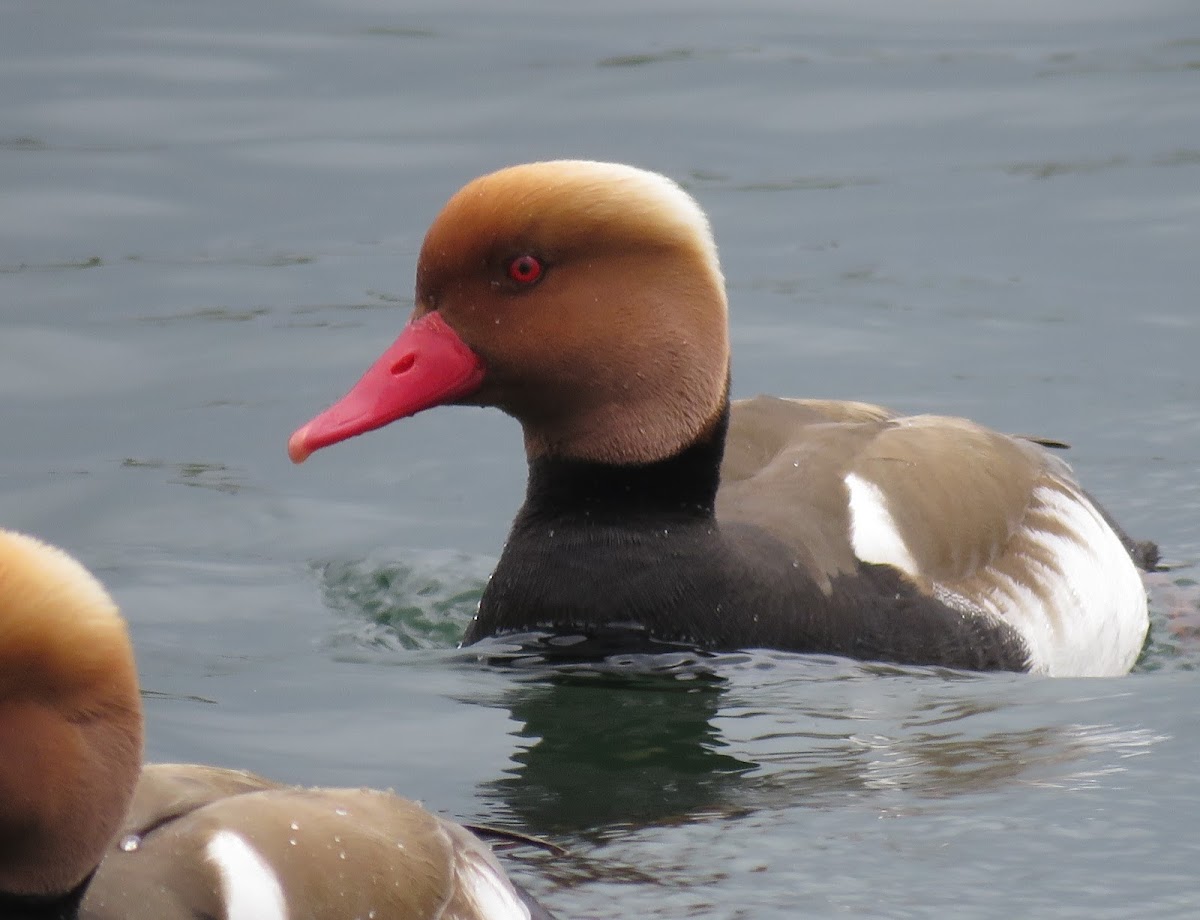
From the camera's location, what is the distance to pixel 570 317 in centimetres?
623

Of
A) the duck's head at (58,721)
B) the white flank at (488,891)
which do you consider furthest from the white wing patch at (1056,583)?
the duck's head at (58,721)

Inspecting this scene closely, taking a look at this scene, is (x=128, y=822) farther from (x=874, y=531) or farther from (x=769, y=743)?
(x=874, y=531)

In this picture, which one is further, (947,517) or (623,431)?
(947,517)

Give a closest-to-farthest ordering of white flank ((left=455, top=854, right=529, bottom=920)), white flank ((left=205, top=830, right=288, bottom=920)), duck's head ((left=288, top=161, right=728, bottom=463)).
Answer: white flank ((left=205, top=830, right=288, bottom=920)), white flank ((left=455, top=854, right=529, bottom=920)), duck's head ((left=288, top=161, right=728, bottom=463))

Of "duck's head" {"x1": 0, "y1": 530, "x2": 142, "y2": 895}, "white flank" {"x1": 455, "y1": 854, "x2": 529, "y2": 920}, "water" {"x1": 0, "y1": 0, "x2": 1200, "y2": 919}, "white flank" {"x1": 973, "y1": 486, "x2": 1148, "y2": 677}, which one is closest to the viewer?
"duck's head" {"x1": 0, "y1": 530, "x2": 142, "y2": 895}

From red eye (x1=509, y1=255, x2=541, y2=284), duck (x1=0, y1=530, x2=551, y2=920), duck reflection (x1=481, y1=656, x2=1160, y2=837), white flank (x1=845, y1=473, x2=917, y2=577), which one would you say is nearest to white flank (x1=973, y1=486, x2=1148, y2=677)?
white flank (x1=845, y1=473, x2=917, y2=577)

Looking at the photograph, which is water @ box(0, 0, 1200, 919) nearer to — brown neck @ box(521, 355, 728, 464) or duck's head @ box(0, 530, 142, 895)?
brown neck @ box(521, 355, 728, 464)

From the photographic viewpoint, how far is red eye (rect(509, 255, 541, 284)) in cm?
616

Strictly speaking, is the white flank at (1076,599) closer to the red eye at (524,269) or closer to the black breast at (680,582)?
the black breast at (680,582)

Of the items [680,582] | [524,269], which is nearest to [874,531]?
[680,582]

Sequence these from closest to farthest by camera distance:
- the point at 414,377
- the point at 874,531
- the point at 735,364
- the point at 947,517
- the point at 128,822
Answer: the point at 128,822, the point at 414,377, the point at 874,531, the point at 947,517, the point at 735,364

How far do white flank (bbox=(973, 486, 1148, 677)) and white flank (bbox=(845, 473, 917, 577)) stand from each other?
0.90 ft

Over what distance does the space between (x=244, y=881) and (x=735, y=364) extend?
624 centimetres

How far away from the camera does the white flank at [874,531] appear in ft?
21.2
